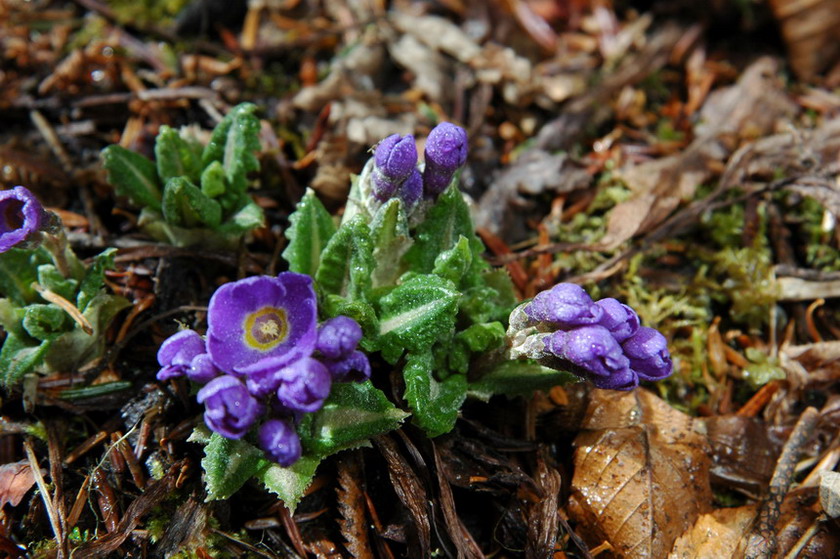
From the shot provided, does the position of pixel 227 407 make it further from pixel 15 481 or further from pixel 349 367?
pixel 15 481

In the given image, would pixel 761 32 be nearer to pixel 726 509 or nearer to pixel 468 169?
pixel 468 169

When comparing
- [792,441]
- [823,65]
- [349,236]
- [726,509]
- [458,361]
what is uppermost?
[823,65]

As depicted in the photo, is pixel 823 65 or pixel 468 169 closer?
pixel 468 169

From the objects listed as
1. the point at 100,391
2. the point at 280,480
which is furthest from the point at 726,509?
the point at 100,391

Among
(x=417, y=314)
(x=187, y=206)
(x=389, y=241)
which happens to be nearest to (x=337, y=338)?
(x=417, y=314)

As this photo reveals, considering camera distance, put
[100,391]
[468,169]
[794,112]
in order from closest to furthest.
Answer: [100,391], [468,169], [794,112]
